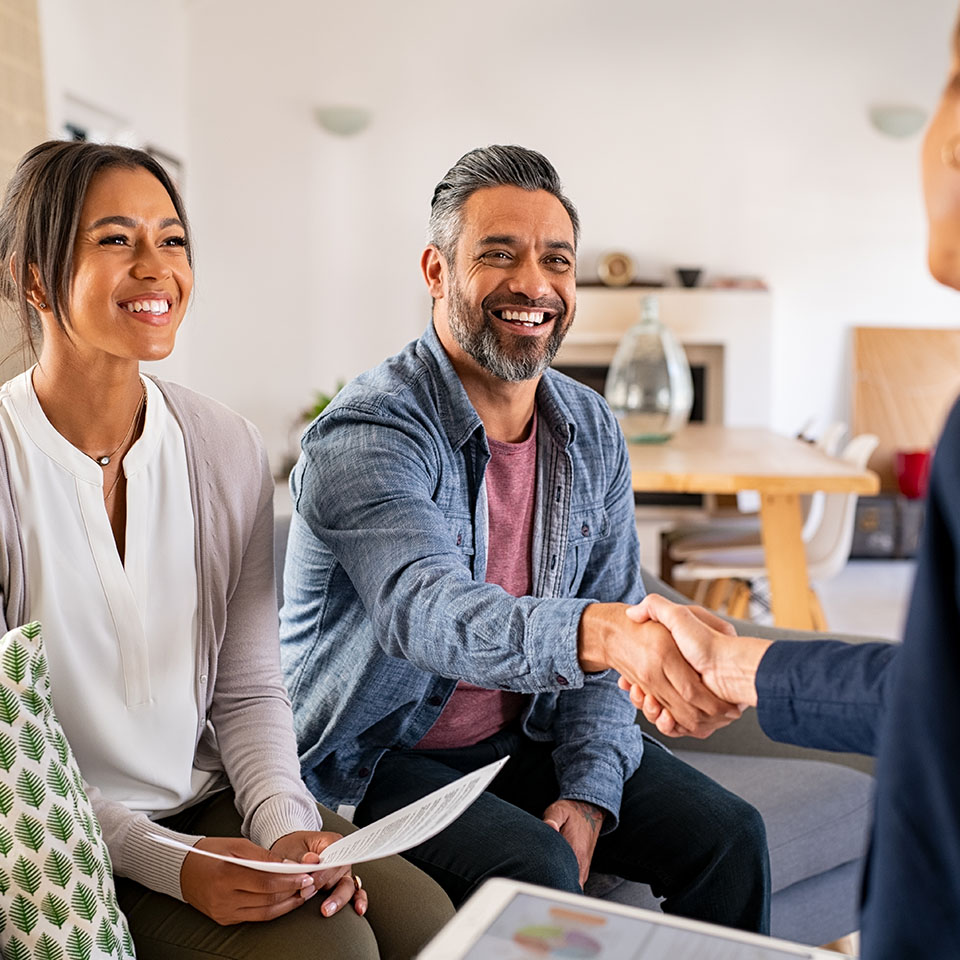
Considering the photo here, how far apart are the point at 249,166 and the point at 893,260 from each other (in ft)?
11.1

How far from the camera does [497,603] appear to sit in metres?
1.32

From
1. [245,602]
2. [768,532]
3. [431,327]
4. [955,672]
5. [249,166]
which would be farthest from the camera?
[249,166]

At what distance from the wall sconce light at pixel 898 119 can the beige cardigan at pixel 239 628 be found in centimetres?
549

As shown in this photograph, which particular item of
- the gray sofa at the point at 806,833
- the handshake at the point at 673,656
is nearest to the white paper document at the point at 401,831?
the handshake at the point at 673,656

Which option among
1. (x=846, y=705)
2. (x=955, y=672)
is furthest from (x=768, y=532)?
(x=955, y=672)

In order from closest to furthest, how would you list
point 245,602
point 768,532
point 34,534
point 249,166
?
1. point 34,534
2. point 245,602
3. point 768,532
4. point 249,166

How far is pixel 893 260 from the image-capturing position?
246 inches

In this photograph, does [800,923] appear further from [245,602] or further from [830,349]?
[830,349]

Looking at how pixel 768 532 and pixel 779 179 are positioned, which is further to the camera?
pixel 779 179

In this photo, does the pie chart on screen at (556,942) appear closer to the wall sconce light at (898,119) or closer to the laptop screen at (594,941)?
the laptop screen at (594,941)

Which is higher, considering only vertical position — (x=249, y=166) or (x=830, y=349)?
(x=249, y=166)

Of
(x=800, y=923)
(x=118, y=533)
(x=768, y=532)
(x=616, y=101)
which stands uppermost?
(x=616, y=101)

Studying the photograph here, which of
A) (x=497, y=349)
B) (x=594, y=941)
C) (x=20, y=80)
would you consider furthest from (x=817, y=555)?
(x=594, y=941)

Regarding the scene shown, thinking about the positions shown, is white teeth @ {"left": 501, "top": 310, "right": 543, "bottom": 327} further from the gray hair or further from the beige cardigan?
the beige cardigan
